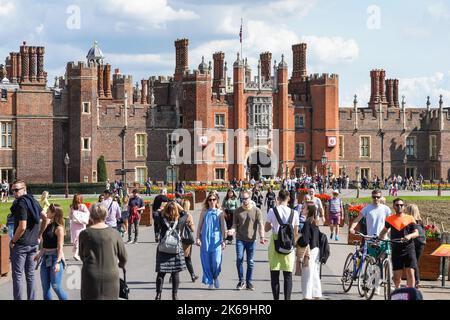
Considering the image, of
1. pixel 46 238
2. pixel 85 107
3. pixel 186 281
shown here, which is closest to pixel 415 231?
pixel 186 281

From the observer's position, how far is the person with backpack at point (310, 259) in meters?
13.1

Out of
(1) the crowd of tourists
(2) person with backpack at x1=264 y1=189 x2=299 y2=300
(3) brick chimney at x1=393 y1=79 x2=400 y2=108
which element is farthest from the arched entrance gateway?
(2) person with backpack at x1=264 y1=189 x2=299 y2=300

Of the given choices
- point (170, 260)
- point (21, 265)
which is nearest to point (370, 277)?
point (170, 260)

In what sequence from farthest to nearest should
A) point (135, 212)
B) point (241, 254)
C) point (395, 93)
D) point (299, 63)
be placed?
point (395, 93), point (299, 63), point (135, 212), point (241, 254)

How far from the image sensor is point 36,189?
52281 millimetres

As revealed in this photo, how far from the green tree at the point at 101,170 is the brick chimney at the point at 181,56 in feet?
31.8

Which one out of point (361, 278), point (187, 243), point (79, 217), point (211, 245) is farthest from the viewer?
point (79, 217)

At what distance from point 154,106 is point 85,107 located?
20.9ft

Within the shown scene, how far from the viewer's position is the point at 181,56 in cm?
6259

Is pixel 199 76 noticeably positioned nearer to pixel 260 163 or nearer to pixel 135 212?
pixel 260 163

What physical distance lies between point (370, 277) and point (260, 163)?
49871mm

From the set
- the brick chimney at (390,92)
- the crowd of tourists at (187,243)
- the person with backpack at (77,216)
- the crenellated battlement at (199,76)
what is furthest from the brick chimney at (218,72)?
the crowd of tourists at (187,243)

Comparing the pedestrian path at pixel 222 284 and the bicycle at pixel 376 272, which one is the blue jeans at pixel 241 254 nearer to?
the pedestrian path at pixel 222 284
